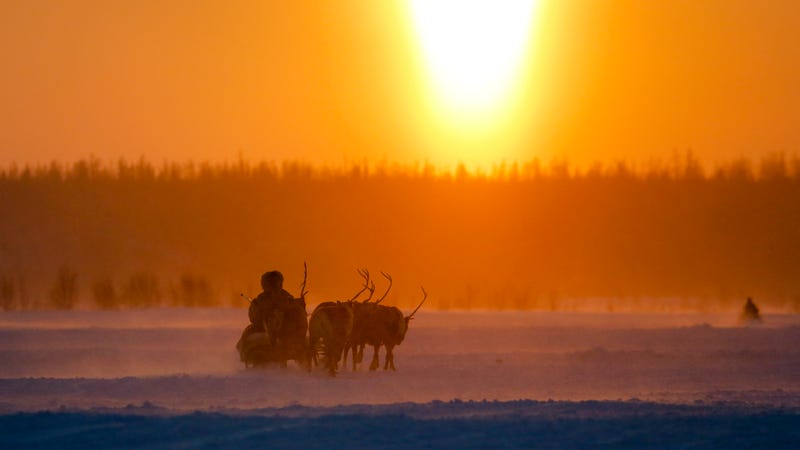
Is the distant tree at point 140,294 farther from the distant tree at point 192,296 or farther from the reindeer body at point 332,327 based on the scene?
the reindeer body at point 332,327

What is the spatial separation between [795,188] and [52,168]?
108ft

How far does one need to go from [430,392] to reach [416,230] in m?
48.6

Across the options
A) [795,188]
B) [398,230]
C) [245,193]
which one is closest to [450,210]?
[398,230]

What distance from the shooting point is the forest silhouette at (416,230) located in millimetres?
54438

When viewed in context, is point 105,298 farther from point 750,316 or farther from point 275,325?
point 275,325

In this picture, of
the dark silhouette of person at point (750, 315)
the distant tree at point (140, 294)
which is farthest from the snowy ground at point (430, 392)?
the distant tree at point (140, 294)

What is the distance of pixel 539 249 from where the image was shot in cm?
6119

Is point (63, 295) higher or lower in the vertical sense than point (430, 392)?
higher

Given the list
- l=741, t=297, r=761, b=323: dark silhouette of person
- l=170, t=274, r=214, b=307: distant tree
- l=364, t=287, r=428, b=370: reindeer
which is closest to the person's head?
l=364, t=287, r=428, b=370: reindeer

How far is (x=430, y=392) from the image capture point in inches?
605

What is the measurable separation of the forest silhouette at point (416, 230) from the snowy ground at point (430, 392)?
→ 2461 cm

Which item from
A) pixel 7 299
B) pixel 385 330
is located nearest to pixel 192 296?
pixel 7 299

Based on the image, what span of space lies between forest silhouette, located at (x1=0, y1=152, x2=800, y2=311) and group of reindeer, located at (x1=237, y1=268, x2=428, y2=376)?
2918cm

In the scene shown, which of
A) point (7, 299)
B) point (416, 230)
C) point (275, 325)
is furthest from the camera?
point (416, 230)
